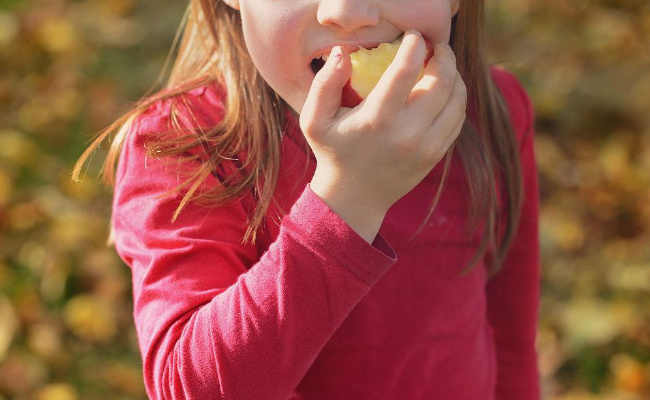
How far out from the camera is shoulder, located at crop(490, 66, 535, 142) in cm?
130

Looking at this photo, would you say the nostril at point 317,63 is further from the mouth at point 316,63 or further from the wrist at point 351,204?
the wrist at point 351,204

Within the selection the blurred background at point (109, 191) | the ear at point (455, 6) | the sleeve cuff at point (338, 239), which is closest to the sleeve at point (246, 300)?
the sleeve cuff at point (338, 239)

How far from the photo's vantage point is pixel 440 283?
1.11 m

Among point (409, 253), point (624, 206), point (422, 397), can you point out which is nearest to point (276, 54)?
point (409, 253)

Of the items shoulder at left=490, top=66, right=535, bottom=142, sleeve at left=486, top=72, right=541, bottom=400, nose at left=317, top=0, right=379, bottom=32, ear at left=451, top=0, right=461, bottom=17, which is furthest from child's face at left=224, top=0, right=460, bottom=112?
sleeve at left=486, top=72, right=541, bottom=400

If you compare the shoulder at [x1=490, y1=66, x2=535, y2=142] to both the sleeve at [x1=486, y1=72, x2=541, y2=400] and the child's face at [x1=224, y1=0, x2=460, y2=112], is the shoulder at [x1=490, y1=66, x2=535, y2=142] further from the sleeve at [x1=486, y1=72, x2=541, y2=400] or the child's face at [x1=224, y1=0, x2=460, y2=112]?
the child's face at [x1=224, y1=0, x2=460, y2=112]

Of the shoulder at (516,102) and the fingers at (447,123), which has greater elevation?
the fingers at (447,123)

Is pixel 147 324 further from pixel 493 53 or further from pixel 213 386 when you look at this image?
pixel 493 53

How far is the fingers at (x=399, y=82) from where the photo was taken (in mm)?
810

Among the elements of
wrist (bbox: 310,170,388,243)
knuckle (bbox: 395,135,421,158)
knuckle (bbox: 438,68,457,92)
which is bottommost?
wrist (bbox: 310,170,388,243)

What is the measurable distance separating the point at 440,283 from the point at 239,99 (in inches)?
13.7

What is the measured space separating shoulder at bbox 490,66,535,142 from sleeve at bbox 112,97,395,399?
51cm

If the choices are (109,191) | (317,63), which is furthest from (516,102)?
(109,191)

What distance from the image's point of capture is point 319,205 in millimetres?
838
